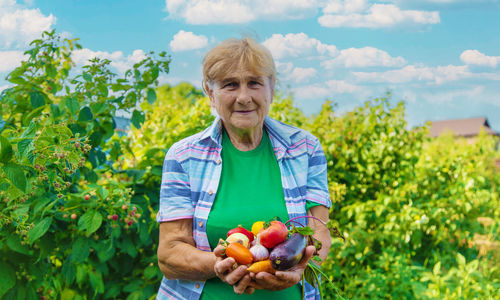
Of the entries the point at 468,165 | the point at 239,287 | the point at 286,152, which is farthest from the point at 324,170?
the point at 468,165

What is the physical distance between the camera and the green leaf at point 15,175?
1691 millimetres

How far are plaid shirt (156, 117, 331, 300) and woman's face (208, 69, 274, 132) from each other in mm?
155

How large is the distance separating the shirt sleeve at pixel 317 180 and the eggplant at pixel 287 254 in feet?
1.44

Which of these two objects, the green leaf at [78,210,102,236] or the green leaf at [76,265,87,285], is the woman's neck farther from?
the green leaf at [76,265,87,285]

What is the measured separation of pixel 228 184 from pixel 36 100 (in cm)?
150

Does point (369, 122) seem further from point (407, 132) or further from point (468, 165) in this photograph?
point (468, 165)

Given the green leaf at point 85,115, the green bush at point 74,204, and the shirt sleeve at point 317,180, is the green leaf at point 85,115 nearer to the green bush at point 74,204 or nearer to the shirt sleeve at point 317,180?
the green bush at point 74,204

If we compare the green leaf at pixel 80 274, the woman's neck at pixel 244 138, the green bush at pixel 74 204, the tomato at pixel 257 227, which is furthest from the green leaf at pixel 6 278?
the tomato at pixel 257 227

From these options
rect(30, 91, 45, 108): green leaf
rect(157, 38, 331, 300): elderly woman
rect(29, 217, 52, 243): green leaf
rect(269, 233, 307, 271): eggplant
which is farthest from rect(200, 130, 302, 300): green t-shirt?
rect(30, 91, 45, 108): green leaf

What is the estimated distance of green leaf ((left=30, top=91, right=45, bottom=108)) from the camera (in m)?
2.71

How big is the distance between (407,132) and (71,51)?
2758mm

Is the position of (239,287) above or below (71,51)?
below

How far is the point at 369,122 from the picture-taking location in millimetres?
4059

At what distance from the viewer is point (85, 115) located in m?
2.65
